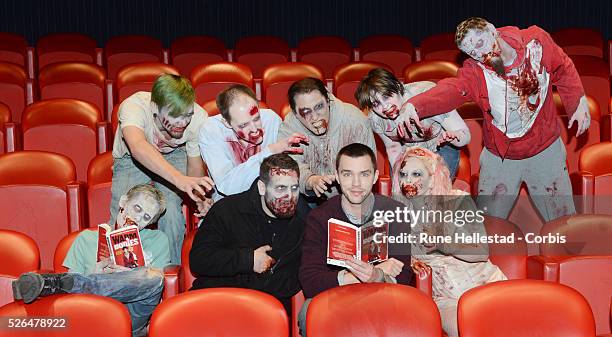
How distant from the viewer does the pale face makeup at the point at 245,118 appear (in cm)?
421

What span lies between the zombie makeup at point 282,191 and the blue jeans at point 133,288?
0.52 meters

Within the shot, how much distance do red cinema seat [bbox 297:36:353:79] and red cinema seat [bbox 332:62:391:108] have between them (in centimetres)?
99

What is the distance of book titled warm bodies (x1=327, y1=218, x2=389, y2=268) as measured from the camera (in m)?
3.59

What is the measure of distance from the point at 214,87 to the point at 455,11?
379 centimetres

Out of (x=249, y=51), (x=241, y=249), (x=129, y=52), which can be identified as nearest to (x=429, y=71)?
(x=249, y=51)

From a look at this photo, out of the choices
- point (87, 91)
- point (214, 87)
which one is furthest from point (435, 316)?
point (87, 91)

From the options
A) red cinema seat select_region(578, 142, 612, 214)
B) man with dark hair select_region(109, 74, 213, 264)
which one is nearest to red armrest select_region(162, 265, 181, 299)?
man with dark hair select_region(109, 74, 213, 264)

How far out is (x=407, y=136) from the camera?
433 centimetres

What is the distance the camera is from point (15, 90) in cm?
675

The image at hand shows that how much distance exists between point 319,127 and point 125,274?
1.07m

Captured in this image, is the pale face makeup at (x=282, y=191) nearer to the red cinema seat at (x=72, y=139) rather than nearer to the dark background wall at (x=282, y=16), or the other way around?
the red cinema seat at (x=72, y=139)

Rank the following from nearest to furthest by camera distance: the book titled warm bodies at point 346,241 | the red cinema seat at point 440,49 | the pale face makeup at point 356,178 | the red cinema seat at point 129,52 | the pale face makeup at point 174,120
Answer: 1. the book titled warm bodies at point 346,241
2. the pale face makeup at point 356,178
3. the pale face makeup at point 174,120
4. the red cinema seat at point 440,49
5. the red cinema seat at point 129,52

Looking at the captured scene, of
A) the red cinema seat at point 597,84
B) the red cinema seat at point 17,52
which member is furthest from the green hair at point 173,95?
the red cinema seat at point 17,52

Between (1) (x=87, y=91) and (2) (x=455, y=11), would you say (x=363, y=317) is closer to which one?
(1) (x=87, y=91)
